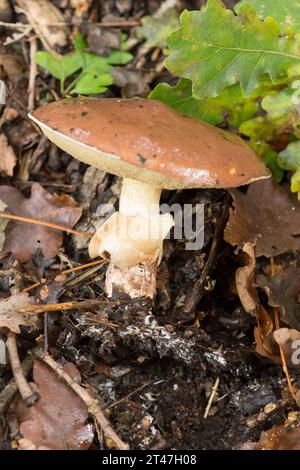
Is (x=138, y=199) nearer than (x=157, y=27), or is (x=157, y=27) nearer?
(x=138, y=199)

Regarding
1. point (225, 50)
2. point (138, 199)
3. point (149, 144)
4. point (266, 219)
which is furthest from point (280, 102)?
point (149, 144)

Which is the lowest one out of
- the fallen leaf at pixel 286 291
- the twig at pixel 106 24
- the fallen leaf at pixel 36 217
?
the fallen leaf at pixel 286 291

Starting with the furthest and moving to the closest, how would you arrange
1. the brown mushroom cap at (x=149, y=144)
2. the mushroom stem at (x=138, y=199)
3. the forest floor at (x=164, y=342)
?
the mushroom stem at (x=138, y=199), the forest floor at (x=164, y=342), the brown mushroom cap at (x=149, y=144)

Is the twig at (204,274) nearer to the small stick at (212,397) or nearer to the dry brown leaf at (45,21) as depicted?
the small stick at (212,397)

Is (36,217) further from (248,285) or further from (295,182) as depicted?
(295,182)

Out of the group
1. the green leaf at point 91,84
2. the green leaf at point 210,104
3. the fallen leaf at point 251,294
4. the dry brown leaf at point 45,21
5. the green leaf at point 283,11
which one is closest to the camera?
the fallen leaf at point 251,294

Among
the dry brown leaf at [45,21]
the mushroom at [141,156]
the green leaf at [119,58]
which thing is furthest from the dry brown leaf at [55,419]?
the dry brown leaf at [45,21]
